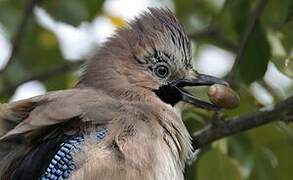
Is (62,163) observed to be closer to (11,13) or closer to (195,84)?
(195,84)

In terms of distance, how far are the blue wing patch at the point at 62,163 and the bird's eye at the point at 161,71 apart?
108 centimetres

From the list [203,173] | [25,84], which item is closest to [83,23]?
[25,84]

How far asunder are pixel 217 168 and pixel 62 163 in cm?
108

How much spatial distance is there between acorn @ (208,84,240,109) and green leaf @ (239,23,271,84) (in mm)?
272

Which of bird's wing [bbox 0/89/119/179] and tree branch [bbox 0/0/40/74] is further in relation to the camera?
tree branch [bbox 0/0/40/74]

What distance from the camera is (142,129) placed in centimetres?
602

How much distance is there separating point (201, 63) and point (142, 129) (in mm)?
3620

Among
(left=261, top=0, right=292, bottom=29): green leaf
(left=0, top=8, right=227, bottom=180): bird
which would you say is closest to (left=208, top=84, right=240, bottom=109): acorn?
(left=0, top=8, right=227, bottom=180): bird

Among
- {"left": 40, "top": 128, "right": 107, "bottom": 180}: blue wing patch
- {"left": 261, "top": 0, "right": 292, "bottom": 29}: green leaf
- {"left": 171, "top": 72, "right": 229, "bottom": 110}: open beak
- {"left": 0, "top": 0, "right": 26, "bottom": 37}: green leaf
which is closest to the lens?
{"left": 40, "top": 128, "right": 107, "bottom": 180}: blue wing patch

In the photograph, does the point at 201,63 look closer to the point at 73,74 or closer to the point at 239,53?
the point at 73,74

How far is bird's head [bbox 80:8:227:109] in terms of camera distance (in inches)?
261

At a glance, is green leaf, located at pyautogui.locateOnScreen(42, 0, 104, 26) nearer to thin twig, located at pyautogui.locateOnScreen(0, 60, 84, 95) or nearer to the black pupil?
thin twig, located at pyautogui.locateOnScreen(0, 60, 84, 95)

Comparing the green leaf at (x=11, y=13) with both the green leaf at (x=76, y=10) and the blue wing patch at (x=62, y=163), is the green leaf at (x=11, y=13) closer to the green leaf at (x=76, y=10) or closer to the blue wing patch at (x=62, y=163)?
the green leaf at (x=76, y=10)

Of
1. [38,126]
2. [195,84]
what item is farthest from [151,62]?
[38,126]
